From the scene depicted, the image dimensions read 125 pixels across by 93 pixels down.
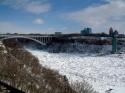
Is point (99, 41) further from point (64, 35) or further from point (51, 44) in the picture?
point (51, 44)

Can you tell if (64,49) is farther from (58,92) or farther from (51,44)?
(58,92)

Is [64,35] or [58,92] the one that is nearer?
[58,92]

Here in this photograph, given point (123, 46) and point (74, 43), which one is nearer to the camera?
point (123, 46)

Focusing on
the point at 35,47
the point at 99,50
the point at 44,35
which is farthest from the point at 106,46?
the point at 35,47

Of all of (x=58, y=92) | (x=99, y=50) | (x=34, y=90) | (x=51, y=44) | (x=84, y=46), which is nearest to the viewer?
(x=34, y=90)

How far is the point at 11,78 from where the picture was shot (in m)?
12.6

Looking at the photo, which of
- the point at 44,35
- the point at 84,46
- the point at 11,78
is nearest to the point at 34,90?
Result: the point at 11,78

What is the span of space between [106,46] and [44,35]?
19.5 metres

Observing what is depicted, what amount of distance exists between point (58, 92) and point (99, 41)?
76.1 m

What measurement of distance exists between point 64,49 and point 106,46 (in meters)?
15.2

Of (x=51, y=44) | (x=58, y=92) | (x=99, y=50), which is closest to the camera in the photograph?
(x=58, y=92)

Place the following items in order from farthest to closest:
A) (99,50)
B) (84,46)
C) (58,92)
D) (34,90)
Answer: (84,46) < (99,50) < (58,92) < (34,90)

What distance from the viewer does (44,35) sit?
78.6 m

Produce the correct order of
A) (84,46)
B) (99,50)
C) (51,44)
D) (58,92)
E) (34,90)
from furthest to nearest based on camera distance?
(51,44)
(84,46)
(99,50)
(58,92)
(34,90)
